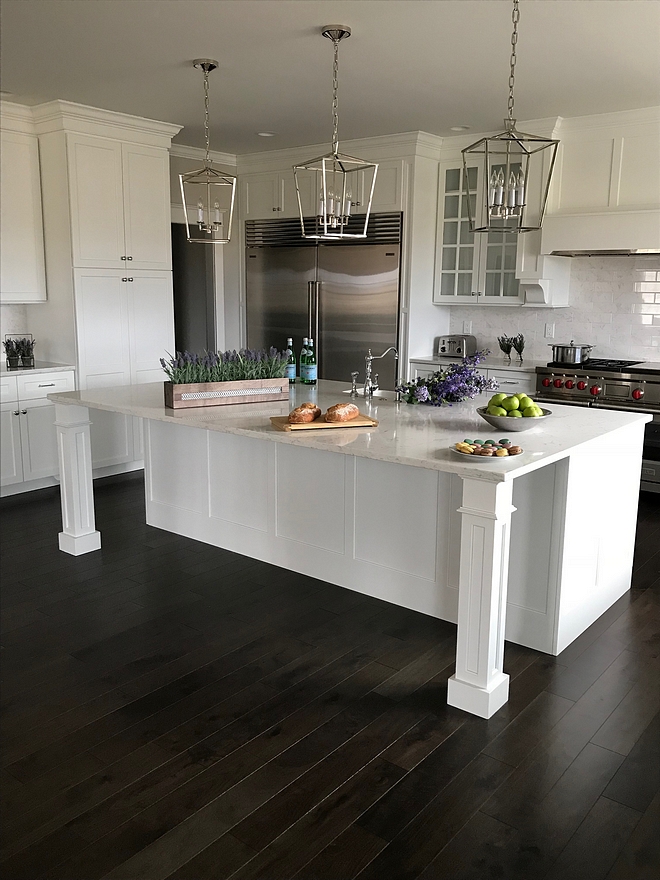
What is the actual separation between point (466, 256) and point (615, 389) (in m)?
1.70

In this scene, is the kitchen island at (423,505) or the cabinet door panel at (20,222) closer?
the kitchen island at (423,505)

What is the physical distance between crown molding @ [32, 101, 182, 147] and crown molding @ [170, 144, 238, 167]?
65 cm

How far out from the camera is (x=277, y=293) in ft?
22.9

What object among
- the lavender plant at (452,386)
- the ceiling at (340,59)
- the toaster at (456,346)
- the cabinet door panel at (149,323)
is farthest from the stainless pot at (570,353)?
the cabinet door panel at (149,323)

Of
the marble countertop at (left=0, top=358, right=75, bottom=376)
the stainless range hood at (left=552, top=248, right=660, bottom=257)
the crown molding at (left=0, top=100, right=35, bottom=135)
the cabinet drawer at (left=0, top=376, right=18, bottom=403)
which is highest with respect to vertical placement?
the crown molding at (left=0, top=100, right=35, bottom=135)

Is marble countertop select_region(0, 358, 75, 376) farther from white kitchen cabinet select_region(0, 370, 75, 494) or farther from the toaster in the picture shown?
the toaster

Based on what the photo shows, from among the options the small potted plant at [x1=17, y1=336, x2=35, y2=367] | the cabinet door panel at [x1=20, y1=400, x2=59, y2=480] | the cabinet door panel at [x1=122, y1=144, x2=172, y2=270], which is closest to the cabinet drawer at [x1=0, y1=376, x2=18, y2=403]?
the cabinet door panel at [x1=20, y1=400, x2=59, y2=480]

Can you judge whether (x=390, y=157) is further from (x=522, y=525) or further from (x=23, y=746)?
(x=23, y=746)

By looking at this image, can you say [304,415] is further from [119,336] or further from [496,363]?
[496,363]

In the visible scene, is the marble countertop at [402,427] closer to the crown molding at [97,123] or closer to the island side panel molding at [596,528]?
the island side panel molding at [596,528]

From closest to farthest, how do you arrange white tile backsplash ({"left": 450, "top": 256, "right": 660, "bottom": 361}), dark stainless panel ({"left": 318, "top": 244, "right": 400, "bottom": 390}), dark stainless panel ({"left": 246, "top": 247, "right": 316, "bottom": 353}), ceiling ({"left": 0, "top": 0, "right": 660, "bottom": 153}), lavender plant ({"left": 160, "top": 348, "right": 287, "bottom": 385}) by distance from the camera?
1. ceiling ({"left": 0, "top": 0, "right": 660, "bottom": 153})
2. lavender plant ({"left": 160, "top": 348, "right": 287, "bottom": 385})
3. white tile backsplash ({"left": 450, "top": 256, "right": 660, "bottom": 361})
4. dark stainless panel ({"left": 318, "top": 244, "right": 400, "bottom": 390})
5. dark stainless panel ({"left": 246, "top": 247, "right": 316, "bottom": 353})

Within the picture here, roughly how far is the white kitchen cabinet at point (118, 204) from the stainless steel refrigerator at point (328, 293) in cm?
121

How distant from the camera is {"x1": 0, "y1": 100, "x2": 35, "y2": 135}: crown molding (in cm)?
522

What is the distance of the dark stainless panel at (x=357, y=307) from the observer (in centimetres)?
623
